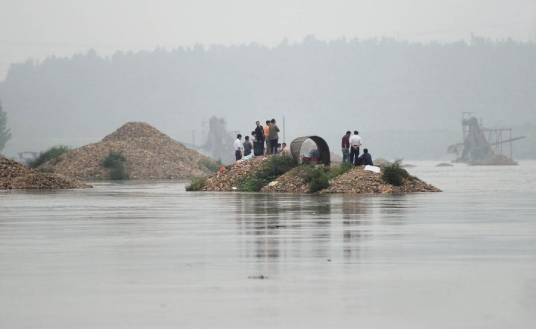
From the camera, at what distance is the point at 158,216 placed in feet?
94.6

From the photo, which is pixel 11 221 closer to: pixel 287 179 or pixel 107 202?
pixel 107 202

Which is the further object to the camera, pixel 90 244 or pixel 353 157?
pixel 353 157

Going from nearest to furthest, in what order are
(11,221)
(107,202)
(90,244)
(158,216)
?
(90,244) → (11,221) → (158,216) → (107,202)

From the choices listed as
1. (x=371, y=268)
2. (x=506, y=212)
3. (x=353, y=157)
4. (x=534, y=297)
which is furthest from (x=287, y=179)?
(x=534, y=297)

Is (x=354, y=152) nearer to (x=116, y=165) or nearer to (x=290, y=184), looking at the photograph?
(x=290, y=184)

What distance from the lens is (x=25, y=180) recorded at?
52.8 metres

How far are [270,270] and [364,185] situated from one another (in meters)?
28.7

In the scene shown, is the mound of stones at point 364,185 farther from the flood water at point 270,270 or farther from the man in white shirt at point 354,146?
the flood water at point 270,270

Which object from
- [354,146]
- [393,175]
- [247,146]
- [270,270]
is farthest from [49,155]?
[270,270]

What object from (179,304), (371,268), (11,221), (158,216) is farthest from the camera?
(158,216)

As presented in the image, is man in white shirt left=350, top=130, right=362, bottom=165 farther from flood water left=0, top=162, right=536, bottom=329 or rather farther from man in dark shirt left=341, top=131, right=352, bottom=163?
flood water left=0, top=162, right=536, bottom=329

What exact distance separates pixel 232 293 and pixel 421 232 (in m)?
9.91

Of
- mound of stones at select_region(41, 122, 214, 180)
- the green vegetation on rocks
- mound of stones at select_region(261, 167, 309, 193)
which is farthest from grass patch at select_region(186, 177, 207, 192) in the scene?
mound of stones at select_region(41, 122, 214, 180)

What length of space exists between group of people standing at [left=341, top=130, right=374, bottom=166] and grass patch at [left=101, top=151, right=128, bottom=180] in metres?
28.7
